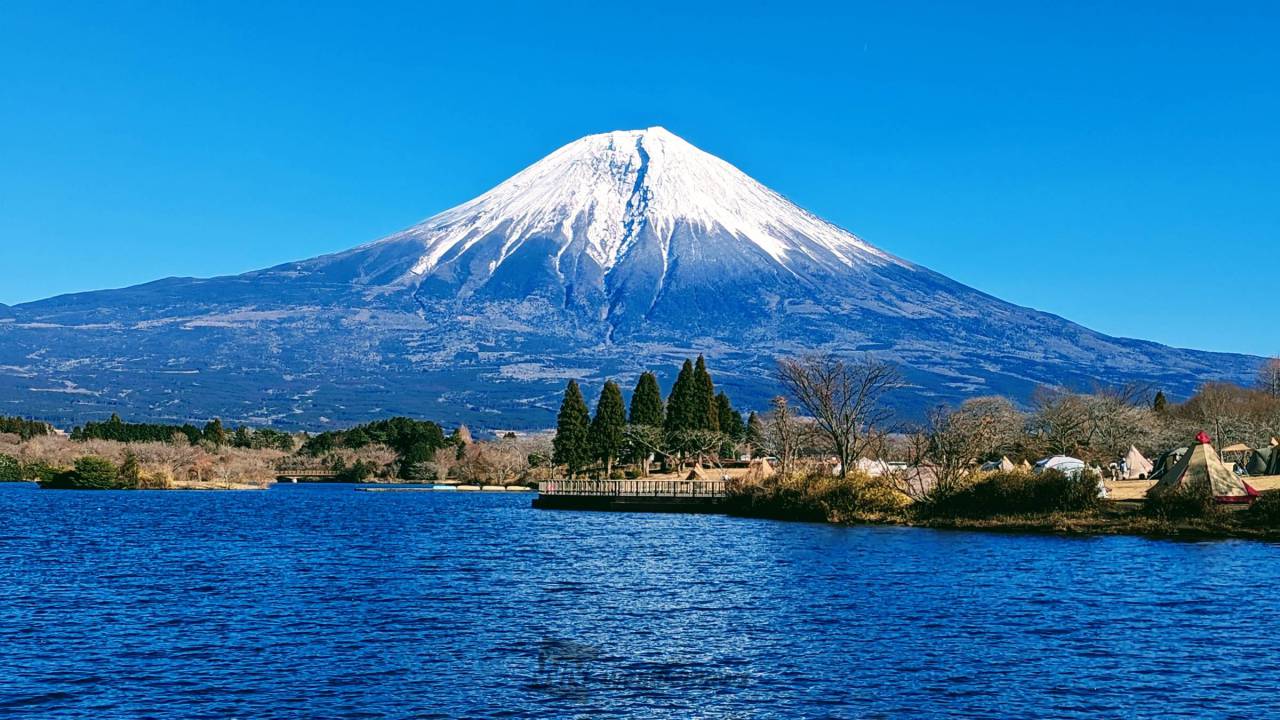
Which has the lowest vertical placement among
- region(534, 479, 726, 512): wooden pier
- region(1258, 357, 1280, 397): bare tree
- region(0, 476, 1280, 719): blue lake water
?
region(0, 476, 1280, 719): blue lake water

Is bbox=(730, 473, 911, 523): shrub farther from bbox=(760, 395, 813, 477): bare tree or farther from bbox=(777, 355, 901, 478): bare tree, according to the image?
bbox=(760, 395, 813, 477): bare tree

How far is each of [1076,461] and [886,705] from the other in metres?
62.9

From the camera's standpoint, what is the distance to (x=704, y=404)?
113 m

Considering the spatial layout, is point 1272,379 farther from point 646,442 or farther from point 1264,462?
point 646,442

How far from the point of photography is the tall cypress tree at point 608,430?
108312mm

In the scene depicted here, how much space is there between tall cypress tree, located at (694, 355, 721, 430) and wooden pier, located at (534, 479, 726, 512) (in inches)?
908

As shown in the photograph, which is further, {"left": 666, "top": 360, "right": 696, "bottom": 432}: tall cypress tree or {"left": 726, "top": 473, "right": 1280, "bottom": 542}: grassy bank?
{"left": 666, "top": 360, "right": 696, "bottom": 432}: tall cypress tree

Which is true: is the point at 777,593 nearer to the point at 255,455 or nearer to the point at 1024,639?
the point at 1024,639

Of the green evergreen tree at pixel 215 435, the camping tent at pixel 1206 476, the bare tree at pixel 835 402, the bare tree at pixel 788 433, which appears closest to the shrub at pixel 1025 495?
the camping tent at pixel 1206 476

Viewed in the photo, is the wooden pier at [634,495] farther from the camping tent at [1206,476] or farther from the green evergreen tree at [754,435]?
the camping tent at [1206,476]

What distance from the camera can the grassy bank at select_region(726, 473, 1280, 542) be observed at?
5288cm

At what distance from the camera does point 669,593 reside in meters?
36.2

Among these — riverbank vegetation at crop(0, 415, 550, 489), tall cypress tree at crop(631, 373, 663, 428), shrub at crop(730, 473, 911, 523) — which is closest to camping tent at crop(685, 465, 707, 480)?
tall cypress tree at crop(631, 373, 663, 428)

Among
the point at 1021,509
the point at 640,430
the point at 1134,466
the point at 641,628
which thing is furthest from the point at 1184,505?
the point at 640,430
